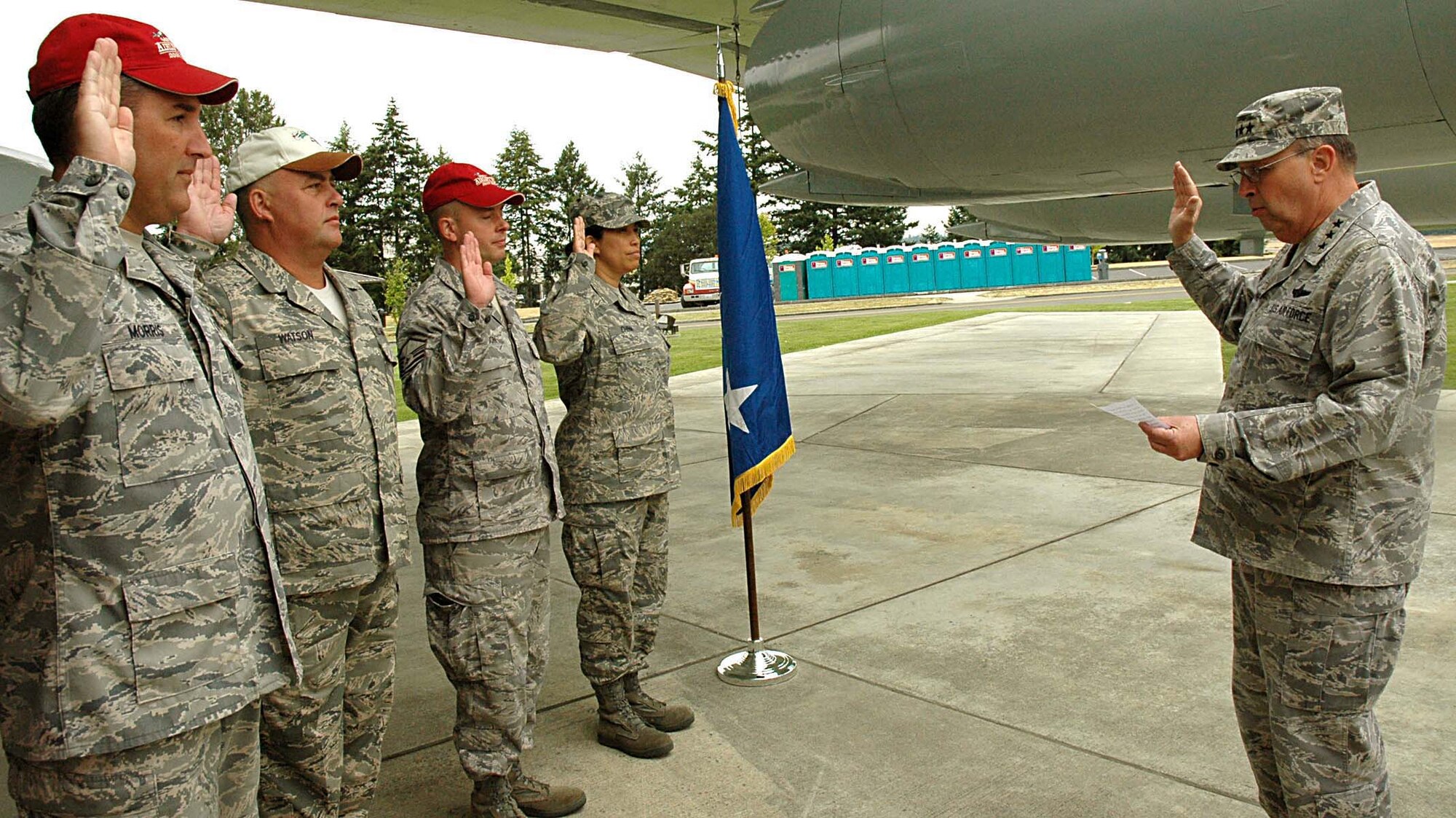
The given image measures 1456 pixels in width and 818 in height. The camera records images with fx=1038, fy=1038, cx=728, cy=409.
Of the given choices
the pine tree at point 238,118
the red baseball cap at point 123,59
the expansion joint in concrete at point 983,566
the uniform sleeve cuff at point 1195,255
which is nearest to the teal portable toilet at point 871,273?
the pine tree at point 238,118

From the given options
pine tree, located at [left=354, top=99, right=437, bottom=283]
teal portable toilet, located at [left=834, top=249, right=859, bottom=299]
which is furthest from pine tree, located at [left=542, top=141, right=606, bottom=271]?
teal portable toilet, located at [left=834, top=249, right=859, bottom=299]

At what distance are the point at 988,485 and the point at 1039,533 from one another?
4.06 feet

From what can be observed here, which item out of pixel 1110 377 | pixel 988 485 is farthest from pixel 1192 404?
pixel 988 485

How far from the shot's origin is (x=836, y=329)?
75.3 feet

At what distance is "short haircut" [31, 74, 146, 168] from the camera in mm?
1672

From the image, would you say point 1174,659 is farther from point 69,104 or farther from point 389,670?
point 69,104

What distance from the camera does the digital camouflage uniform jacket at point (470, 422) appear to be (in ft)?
8.49

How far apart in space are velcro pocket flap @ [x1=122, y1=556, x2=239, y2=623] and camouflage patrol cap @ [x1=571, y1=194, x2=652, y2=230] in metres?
1.88

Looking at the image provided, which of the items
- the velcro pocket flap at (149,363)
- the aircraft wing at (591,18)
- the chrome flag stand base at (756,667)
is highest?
the aircraft wing at (591,18)

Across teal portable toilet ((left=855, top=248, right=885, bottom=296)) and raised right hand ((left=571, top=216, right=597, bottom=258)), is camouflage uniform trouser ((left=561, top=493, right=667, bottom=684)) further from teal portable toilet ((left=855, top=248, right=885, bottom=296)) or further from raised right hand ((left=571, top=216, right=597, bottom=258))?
teal portable toilet ((left=855, top=248, right=885, bottom=296))

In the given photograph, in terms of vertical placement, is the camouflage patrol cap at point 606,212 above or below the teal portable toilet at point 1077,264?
above

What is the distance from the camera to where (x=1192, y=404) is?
9016 millimetres

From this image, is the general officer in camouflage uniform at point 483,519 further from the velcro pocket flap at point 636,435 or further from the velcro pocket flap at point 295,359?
the velcro pocket flap at point 636,435

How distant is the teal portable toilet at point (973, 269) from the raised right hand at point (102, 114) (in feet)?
137
